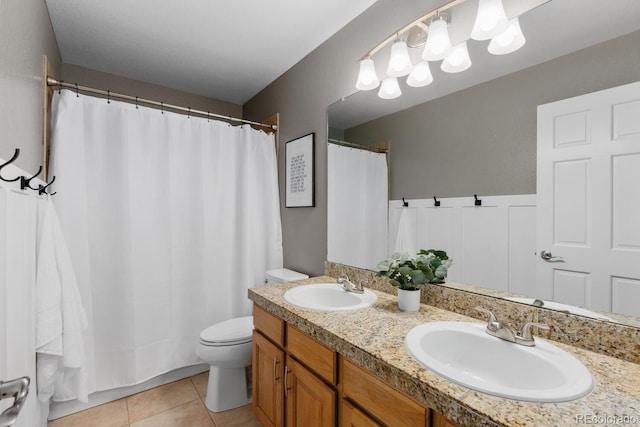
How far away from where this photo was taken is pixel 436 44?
1293 mm

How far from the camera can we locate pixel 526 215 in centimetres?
109

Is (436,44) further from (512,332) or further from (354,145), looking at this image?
(512,332)

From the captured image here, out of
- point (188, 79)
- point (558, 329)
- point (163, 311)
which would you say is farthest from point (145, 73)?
point (558, 329)

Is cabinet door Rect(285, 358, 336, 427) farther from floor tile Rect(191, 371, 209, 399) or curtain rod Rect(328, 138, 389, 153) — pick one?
curtain rod Rect(328, 138, 389, 153)

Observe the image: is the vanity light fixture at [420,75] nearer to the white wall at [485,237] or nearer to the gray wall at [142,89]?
the white wall at [485,237]

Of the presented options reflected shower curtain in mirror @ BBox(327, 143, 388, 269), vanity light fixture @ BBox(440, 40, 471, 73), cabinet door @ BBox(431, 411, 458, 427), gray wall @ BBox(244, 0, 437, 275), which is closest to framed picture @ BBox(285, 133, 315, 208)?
gray wall @ BBox(244, 0, 437, 275)

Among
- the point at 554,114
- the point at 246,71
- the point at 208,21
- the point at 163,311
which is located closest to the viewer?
the point at 554,114

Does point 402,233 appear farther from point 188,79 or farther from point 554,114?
point 188,79

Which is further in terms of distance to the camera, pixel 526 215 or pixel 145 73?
pixel 145 73

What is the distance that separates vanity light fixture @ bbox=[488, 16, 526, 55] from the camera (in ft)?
3.69

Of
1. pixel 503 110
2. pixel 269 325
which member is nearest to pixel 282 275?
pixel 269 325

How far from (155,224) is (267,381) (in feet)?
4.29

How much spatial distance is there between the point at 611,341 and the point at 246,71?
2675 mm

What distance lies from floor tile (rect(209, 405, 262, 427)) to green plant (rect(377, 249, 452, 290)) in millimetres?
1286
